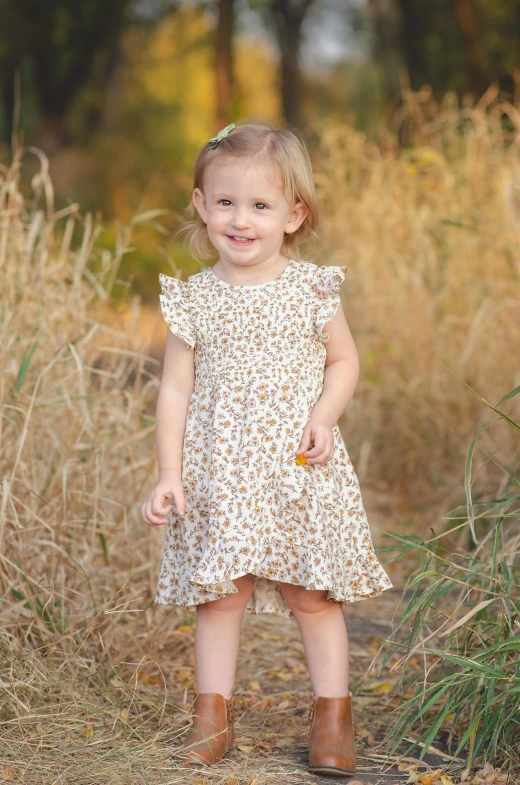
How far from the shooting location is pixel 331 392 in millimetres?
2125

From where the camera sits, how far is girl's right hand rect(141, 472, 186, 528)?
6.74 ft

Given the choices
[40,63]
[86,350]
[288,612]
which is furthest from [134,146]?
[288,612]

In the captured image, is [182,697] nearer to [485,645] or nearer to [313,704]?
[313,704]

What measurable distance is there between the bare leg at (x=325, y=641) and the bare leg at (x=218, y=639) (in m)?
0.10

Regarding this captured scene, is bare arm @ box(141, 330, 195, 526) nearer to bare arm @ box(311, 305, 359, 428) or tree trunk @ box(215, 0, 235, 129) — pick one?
bare arm @ box(311, 305, 359, 428)

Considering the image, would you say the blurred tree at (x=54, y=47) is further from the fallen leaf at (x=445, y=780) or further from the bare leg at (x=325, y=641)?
the fallen leaf at (x=445, y=780)

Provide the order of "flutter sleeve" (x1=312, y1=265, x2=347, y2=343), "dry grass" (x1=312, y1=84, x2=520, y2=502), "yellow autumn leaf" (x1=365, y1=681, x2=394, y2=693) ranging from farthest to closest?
"dry grass" (x1=312, y1=84, x2=520, y2=502), "yellow autumn leaf" (x1=365, y1=681, x2=394, y2=693), "flutter sleeve" (x1=312, y1=265, x2=347, y2=343)

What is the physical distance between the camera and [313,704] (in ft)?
7.09

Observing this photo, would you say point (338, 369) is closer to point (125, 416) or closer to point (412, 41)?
point (125, 416)

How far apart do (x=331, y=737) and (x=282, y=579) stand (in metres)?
0.35

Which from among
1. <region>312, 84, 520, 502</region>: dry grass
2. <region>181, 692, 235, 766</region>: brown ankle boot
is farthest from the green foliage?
<region>312, 84, 520, 502</region>: dry grass

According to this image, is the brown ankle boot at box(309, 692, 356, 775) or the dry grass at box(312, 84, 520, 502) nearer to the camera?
the brown ankle boot at box(309, 692, 356, 775)

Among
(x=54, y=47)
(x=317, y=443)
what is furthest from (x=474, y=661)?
(x=54, y=47)

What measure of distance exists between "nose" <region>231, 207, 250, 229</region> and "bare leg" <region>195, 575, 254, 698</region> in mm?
736
